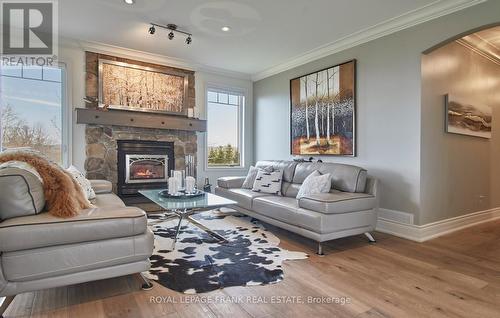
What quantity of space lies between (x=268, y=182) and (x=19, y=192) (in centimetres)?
291

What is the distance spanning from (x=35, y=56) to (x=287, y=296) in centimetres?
480

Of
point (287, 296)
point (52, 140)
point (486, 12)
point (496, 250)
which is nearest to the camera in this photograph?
point (287, 296)

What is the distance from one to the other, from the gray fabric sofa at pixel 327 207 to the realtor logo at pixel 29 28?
345cm

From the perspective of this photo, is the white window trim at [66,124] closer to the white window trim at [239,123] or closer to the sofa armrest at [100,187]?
the sofa armrest at [100,187]

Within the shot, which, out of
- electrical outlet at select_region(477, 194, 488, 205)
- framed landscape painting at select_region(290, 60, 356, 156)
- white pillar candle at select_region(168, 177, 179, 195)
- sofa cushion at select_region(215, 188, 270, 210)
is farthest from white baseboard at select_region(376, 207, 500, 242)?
white pillar candle at select_region(168, 177, 179, 195)

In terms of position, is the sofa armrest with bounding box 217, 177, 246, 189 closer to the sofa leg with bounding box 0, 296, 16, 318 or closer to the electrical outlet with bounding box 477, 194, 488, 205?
the sofa leg with bounding box 0, 296, 16, 318

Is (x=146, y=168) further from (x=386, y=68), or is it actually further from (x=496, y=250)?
(x=496, y=250)

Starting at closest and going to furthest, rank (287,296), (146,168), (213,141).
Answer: (287,296), (146,168), (213,141)

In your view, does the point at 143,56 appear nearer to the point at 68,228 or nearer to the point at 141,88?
the point at 141,88

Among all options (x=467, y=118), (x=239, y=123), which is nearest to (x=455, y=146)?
(x=467, y=118)

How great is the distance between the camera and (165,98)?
515 centimetres

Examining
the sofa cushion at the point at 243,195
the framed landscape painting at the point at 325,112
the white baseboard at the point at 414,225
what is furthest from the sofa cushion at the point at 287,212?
the framed landscape painting at the point at 325,112

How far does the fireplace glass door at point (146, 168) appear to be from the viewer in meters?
4.82

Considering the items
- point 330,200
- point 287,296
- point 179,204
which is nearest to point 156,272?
point 179,204
